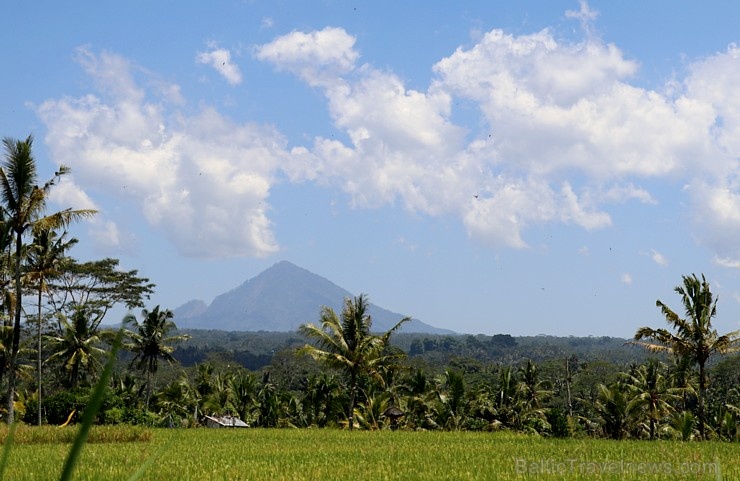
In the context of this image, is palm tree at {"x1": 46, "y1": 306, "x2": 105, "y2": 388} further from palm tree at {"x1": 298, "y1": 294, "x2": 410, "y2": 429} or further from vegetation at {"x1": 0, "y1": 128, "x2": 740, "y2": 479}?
palm tree at {"x1": 298, "y1": 294, "x2": 410, "y2": 429}

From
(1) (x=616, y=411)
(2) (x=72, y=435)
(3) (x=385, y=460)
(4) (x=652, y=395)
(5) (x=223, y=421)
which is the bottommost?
(5) (x=223, y=421)

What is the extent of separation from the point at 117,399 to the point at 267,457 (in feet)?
50.3

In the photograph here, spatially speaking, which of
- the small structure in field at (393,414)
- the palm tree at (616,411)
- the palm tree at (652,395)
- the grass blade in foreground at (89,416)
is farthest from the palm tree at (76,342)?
the grass blade in foreground at (89,416)

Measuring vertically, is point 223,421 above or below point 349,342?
below

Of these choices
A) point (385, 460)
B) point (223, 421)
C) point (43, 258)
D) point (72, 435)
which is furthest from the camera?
point (223, 421)

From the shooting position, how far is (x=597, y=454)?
61.4 feet

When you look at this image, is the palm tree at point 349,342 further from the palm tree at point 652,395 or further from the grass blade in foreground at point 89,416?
the grass blade in foreground at point 89,416

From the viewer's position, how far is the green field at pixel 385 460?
1460cm

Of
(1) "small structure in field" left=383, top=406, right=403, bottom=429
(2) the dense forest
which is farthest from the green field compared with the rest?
(1) "small structure in field" left=383, top=406, right=403, bottom=429

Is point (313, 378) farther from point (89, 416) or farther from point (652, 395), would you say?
point (89, 416)

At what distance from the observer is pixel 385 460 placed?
18.0 meters

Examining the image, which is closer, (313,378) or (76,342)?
(76,342)

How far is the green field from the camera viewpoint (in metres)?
14.6

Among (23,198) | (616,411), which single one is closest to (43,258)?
(23,198)
